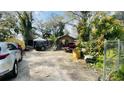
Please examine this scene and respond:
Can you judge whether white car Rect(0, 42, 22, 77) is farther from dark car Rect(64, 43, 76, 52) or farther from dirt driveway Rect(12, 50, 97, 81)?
dark car Rect(64, 43, 76, 52)

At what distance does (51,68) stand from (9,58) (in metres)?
0.70

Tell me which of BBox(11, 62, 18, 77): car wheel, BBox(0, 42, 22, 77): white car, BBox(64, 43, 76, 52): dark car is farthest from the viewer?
BBox(64, 43, 76, 52): dark car

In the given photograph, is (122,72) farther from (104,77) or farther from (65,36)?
(65,36)

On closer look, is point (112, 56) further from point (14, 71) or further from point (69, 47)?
point (14, 71)

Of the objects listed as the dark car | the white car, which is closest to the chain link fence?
the dark car

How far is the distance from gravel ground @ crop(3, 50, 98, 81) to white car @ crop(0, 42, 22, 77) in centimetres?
10

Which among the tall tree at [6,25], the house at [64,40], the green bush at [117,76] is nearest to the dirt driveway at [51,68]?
the house at [64,40]

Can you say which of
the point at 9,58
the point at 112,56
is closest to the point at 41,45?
the point at 9,58

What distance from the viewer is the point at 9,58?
4973 millimetres

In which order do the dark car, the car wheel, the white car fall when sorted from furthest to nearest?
1. the dark car
2. the car wheel
3. the white car

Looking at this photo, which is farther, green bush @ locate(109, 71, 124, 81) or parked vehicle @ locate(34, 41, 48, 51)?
parked vehicle @ locate(34, 41, 48, 51)

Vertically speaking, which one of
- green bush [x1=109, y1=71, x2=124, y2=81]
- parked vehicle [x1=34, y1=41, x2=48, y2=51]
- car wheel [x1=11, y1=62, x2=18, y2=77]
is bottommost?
green bush [x1=109, y1=71, x2=124, y2=81]

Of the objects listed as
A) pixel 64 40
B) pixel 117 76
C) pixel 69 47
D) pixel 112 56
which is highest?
pixel 64 40

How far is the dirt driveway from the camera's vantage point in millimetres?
5043
